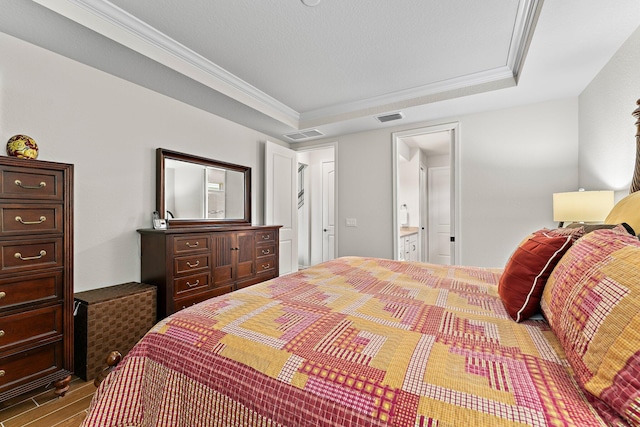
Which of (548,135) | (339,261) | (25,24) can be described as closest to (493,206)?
(548,135)

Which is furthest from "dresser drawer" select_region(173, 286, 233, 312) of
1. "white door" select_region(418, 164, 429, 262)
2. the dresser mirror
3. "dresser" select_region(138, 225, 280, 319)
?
"white door" select_region(418, 164, 429, 262)

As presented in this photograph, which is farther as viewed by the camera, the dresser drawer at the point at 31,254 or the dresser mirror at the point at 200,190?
the dresser mirror at the point at 200,190

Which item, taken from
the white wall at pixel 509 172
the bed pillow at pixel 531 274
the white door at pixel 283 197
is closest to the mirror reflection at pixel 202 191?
the white door at pixel 283 197

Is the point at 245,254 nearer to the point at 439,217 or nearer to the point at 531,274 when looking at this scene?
the point at 531,274

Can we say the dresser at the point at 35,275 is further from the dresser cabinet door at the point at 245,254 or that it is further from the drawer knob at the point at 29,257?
the dresser cabinet door at the point at 245,254

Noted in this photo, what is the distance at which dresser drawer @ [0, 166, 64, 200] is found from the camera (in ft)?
5.42

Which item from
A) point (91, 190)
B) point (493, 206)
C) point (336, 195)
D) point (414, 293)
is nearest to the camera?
point (414, 293)

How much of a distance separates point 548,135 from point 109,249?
15.2ft

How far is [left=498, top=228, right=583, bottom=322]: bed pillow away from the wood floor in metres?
2.39

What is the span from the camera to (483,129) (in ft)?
11.2

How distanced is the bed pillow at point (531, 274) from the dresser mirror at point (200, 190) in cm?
298

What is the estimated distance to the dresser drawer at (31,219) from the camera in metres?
1.66

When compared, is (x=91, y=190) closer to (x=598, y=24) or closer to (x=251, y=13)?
(x=251, y=13)

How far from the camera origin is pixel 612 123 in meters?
2.24
